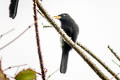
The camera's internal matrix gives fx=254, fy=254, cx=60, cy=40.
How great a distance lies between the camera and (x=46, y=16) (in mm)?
1156

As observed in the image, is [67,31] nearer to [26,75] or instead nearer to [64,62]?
[64,62]

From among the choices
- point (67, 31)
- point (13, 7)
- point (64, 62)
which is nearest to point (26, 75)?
point (13, 7)

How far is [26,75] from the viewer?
72cm

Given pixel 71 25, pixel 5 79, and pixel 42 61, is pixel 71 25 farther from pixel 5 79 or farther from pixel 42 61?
pixel 5 79

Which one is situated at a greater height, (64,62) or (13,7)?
(13,7)

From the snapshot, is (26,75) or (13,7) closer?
(26,75)

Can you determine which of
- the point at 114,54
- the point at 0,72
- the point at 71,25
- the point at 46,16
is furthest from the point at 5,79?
the point at 71,25

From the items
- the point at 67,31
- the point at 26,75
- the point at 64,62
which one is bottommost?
the point at 64,62

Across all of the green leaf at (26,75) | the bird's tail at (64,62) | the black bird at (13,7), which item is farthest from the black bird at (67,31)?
the green leaf at (26,75)

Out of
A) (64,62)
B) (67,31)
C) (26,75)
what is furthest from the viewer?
(67,31)

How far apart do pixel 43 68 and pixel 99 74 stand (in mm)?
292

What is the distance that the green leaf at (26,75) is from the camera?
695mm

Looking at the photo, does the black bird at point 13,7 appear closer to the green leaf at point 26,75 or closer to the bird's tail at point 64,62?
the green leaf at point 26,75

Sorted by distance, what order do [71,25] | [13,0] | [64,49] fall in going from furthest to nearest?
[71,25] < [64,49] < [13,0]
